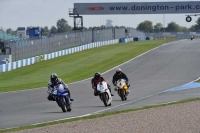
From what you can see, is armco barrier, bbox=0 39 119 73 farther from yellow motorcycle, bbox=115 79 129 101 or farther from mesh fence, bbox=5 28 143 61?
yellow motorcycle, bbox=115 79 129 101

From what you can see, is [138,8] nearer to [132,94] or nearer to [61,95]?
[132,94]

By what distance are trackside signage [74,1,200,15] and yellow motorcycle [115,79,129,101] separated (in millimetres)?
55822

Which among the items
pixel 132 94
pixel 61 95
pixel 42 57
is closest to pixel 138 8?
pixel 42 57

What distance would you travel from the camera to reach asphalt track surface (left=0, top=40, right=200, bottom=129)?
Result: 2069 cm

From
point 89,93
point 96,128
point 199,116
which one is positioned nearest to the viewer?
point 96,128

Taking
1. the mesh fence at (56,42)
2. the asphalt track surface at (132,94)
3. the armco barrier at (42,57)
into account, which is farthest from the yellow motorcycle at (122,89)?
the mesh fence at (56,42)

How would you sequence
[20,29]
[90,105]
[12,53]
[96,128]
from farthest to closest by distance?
[20,29]
[12,53]
[90,105]
[96,128]

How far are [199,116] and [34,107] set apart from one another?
8.29 metres

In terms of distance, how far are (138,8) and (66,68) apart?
35.2 meters

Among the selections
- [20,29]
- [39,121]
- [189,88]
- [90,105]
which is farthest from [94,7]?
[39,121]

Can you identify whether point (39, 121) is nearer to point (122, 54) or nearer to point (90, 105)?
point (90, 105)

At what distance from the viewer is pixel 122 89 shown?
2580 centimetres

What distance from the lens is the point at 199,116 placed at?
57.3ft

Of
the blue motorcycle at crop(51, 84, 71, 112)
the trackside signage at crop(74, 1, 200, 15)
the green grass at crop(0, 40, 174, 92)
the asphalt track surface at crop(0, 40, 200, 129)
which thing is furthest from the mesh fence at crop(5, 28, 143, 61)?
the blue motorcycle at crop(51, 84, 71, 112)
